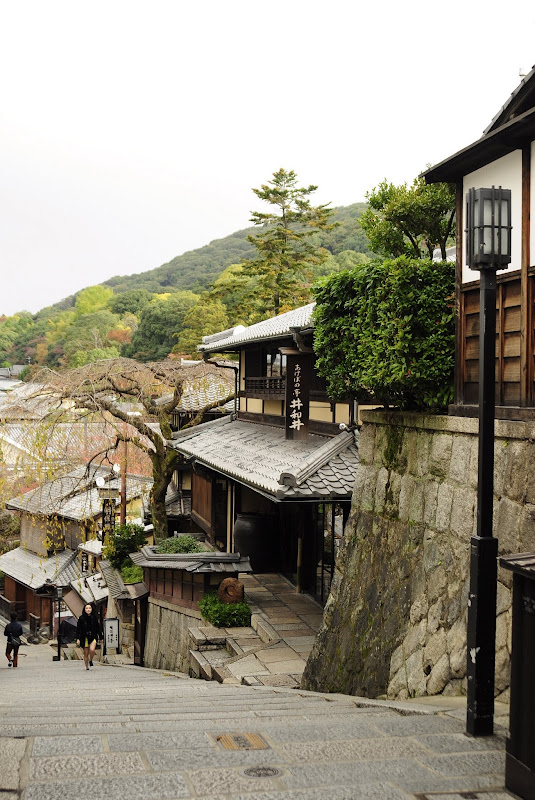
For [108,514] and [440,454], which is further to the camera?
[108,514]

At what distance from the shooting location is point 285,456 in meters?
15.0

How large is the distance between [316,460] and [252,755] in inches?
331

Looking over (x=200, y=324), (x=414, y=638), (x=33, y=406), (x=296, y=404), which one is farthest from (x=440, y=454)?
(x=200, y=324)

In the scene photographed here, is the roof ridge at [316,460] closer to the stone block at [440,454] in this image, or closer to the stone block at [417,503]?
the stone block at [417,503]

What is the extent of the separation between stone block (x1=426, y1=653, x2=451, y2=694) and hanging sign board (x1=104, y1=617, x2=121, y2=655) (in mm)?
15893

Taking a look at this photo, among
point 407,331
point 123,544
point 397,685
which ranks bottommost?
point 123,544

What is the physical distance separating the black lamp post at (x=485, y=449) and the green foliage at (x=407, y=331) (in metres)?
3.17

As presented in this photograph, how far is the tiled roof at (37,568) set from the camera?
107 feet

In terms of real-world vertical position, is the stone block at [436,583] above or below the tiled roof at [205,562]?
above

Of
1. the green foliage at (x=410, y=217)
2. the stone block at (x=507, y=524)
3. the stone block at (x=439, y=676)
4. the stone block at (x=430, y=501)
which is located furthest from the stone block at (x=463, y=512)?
the green foliage at (x=410, y=217)

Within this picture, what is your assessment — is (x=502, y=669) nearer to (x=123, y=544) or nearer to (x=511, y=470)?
(x=511, y=470)

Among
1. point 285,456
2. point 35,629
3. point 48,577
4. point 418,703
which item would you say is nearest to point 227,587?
point 285,456

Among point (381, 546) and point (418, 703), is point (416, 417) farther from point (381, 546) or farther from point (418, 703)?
point (418, 703)

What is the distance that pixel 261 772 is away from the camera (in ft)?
14.0
